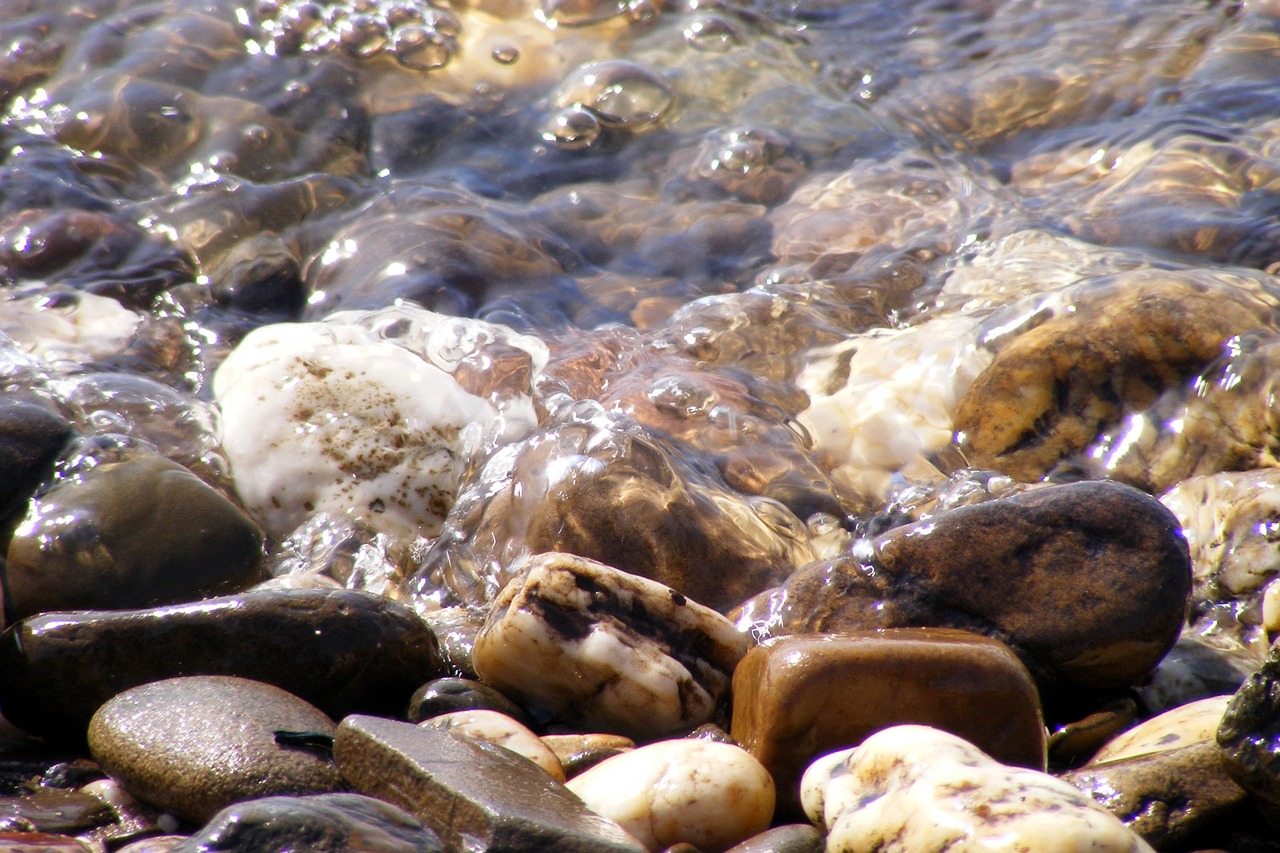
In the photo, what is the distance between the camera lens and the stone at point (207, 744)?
2.03 meters

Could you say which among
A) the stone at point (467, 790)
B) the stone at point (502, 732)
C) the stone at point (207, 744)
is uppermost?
the stone at point (467, 790)

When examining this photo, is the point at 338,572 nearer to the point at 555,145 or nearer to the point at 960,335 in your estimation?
the point at 960,335

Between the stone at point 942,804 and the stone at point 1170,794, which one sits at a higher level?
the stone at point 942,804

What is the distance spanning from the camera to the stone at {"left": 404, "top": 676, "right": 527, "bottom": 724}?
250 cm

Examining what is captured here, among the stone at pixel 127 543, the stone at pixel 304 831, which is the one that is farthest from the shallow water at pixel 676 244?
the stone at pixel 304 831

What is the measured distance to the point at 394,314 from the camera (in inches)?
186

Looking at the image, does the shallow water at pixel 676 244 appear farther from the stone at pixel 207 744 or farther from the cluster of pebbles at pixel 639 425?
the stone at pixel 207 744

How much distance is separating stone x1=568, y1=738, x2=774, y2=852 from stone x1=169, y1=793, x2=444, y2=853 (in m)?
0.44

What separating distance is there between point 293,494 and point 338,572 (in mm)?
396

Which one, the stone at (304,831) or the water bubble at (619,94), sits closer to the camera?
the stone at (304,831)

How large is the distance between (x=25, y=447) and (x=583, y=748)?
1.97 meters

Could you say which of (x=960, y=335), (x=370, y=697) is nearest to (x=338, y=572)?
(x=370, y=697)

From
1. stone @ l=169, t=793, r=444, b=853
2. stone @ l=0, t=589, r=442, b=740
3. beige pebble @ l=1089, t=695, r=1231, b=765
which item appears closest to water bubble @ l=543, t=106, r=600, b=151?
stone @ l=0, t=589, r=442, b=740

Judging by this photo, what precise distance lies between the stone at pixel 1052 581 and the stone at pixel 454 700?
0.82m
